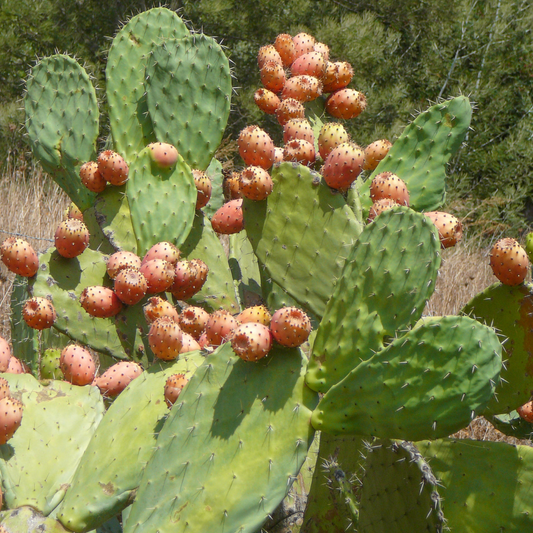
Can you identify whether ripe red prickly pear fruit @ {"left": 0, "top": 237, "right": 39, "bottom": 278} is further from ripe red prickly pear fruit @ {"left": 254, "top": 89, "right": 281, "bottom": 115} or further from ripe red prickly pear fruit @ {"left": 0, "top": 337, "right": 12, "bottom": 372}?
ripe red prickly pear fruit @ {"left": 254, "top": 89, "right": 281, "bottom": 115}

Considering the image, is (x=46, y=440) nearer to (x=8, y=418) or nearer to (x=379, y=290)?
(x=8, y=418)

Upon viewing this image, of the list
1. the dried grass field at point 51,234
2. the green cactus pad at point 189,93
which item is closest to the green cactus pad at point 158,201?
the green cactus pad at point 189,93

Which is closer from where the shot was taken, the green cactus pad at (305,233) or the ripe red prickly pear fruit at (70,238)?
the green cactus pad at (305,233)

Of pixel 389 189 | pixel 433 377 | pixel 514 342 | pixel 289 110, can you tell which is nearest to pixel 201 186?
pixel 289 110

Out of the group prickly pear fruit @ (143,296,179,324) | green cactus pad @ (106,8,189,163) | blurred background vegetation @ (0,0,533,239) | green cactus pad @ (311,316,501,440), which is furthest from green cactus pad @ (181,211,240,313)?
blurred background vegetation @ (0,0,533,239)

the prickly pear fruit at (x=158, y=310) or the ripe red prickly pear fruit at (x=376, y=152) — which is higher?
the ripe red prickly pear fruit at (x=376, y=152)

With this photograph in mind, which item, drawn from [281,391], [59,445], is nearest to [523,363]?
[281,391]

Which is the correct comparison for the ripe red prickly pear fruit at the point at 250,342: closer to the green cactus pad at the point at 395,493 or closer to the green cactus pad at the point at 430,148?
the green cactus pad at the point at 395,493
